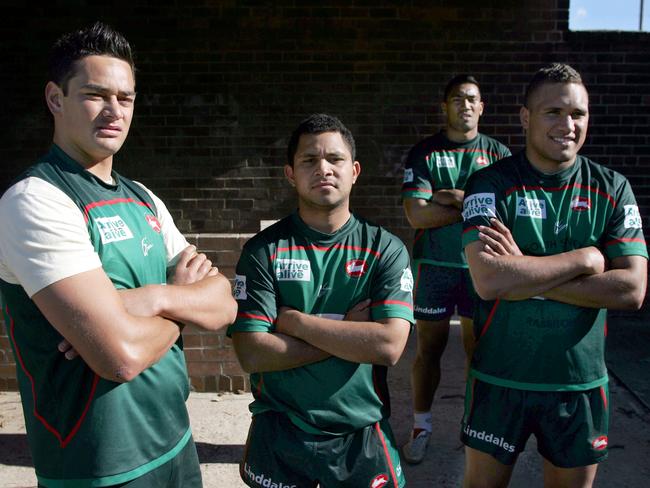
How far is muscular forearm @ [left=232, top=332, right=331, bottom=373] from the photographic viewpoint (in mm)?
2236

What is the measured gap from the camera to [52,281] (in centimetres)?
164

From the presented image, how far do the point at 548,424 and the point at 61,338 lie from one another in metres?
1.86

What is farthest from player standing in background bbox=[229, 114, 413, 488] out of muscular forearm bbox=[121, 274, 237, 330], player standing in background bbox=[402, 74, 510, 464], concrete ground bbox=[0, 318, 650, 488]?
player standing in background bbox=[402, 74, 510, 464]

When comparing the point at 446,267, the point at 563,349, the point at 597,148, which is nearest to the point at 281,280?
the point at 563,349

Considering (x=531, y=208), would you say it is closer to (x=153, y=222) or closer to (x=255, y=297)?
(x=255, y=297)

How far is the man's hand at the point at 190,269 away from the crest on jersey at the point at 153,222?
145mm

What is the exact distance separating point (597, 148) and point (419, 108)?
6.07 ft

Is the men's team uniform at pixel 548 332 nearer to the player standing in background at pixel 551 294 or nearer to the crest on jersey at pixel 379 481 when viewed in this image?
the player standing in background at pixel 551 294

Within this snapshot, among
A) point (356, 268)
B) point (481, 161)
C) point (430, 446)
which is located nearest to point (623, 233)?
point (356, 268)

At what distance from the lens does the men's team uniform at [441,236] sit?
3.92 m

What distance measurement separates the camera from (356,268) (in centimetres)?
238

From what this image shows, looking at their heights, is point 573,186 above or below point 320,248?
above

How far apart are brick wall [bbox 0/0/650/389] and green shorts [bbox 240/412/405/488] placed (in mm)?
4172

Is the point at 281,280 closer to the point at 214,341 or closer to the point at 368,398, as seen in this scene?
the point at 368,398
